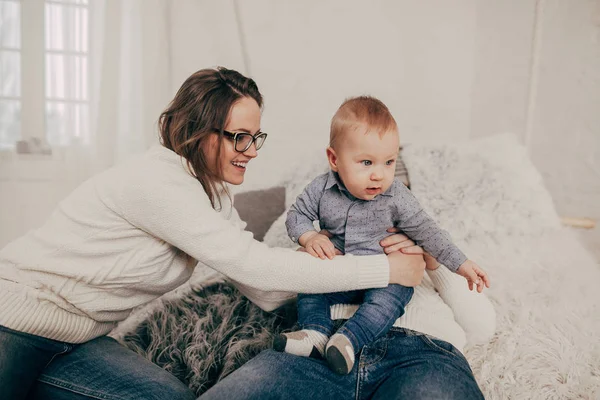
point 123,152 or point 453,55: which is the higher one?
point 453,55

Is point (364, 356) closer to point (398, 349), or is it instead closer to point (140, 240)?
point (398, 349)

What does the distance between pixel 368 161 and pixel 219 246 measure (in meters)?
0.42

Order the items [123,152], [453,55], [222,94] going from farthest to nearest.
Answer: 1. [453,55]
2. [123,152]
3. [222,94]

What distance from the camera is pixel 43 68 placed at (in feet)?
8.87

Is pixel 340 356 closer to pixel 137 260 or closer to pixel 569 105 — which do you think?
pixel 137 260

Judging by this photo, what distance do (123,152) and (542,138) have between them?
233 centimetres

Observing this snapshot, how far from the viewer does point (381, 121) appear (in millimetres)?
1222

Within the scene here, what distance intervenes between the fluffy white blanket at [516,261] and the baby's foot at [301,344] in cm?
46

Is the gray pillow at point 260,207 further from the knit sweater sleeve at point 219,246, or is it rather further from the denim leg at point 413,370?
the denim leg at point 413,370

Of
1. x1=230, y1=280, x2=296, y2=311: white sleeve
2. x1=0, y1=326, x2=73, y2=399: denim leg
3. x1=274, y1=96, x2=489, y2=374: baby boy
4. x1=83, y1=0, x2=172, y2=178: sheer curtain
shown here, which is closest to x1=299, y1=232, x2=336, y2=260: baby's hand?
x1=274, y1=96, x2=489, y2=374: baby boy

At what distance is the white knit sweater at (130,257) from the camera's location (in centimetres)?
118

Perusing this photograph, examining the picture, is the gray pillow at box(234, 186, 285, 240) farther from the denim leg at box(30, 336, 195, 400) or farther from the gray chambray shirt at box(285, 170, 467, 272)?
the denim leg at box(30, 336, 195, 400)

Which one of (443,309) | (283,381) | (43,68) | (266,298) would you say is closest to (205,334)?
(266,298)

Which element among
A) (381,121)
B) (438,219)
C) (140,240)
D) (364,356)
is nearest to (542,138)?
(438,219)
